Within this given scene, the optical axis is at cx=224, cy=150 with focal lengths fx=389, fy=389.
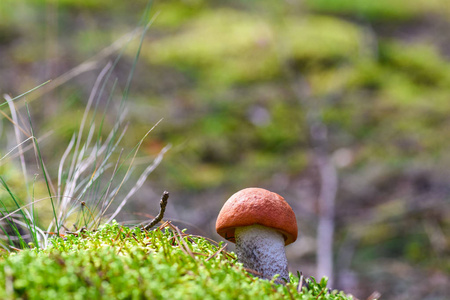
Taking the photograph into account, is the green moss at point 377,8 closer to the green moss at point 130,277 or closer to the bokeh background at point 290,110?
the bokeh background at point 290,110

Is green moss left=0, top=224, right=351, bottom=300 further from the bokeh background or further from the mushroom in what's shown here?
the bokeh background

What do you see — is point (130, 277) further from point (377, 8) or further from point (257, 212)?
point (377, 8)

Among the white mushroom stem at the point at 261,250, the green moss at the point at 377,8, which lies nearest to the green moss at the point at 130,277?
the white mushroom stem at the point at 261,250

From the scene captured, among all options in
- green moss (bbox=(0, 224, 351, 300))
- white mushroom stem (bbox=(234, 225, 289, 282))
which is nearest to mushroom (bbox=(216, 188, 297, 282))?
white mushroom stem (bbox=(234, 225, 289, 282))

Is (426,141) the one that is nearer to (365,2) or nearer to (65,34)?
(365,2)

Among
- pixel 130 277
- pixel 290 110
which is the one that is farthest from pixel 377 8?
pixel 130 277

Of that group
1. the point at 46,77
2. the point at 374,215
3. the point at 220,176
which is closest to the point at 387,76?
the point at 374,215
